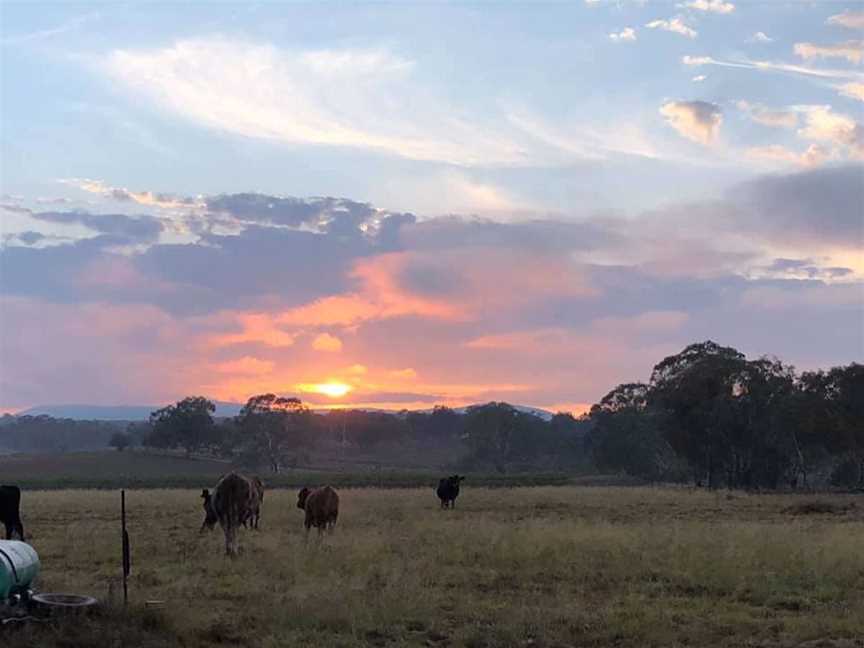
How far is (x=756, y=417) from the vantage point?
66.7 meters

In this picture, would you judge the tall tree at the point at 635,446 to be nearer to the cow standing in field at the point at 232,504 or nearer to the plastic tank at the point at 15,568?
the cow standing in field at the point at 232,504

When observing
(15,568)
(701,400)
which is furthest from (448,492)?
(701,400)

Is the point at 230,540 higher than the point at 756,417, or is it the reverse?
the point at 756,417

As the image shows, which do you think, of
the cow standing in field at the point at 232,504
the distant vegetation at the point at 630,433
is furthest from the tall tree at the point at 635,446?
the cow standing in field at the point at 232,504

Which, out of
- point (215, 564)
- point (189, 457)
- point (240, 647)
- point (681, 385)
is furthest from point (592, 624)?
point (189, 457)

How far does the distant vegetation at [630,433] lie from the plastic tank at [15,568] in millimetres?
57306

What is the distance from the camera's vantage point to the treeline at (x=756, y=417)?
6166 centimetres

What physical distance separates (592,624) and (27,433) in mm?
199572

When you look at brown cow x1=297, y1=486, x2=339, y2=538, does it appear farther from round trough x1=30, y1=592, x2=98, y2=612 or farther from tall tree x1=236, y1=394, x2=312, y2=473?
tall tree x1=236, y1=394, x2=312, y2=473

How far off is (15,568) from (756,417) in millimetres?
62323

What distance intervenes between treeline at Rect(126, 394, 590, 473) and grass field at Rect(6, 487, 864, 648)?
3194 inches

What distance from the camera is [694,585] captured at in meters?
14.8

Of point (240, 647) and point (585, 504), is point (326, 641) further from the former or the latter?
point (585, 504)

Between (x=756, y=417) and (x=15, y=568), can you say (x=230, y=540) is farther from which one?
(x=756, y=417)
